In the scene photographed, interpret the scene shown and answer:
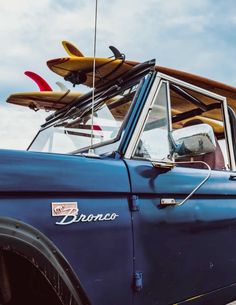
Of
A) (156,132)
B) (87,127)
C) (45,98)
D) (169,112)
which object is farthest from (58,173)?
(45,98)

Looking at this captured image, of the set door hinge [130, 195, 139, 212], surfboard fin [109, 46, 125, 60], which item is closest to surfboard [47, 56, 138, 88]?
surfboard fin [109, 46, 125, 60]

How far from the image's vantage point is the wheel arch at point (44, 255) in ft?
4.99

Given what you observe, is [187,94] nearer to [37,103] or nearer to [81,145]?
[81,145]

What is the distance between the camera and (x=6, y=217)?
1.54m

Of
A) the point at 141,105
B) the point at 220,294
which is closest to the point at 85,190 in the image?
the point at 141,105

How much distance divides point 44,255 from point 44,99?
2423 mm

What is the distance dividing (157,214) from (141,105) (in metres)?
0.69

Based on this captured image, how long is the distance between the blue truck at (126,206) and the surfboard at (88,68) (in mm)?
112

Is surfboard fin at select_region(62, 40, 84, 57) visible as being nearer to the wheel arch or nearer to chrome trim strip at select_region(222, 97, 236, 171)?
chrome trim strip at select_region(222, 97, 236, 171)

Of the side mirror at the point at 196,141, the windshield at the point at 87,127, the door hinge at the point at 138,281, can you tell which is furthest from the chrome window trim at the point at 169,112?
the door hinge at the point at 138,281

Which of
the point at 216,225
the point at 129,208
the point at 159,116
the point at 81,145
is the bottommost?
the point at 216,225

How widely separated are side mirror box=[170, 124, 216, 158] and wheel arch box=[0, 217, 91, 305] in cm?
105

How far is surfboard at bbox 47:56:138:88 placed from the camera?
2.97m

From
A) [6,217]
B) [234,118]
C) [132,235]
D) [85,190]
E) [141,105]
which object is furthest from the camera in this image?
[234,118]
